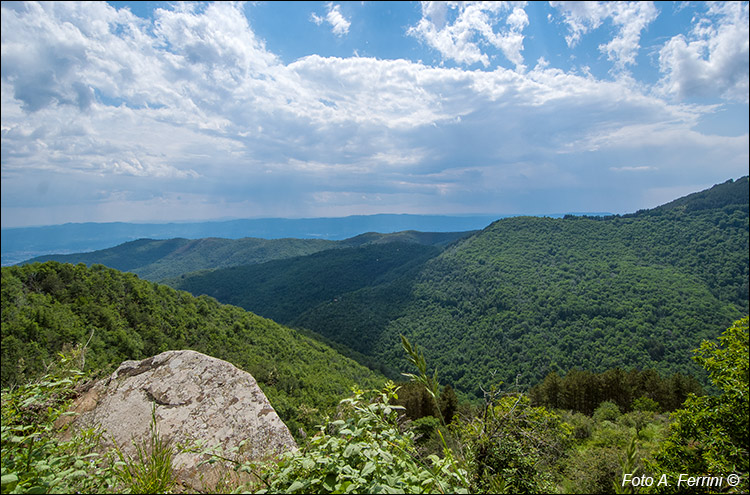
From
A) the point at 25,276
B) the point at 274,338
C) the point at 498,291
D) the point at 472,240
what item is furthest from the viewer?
the point at 472,240

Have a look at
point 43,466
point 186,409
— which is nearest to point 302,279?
point 186,409

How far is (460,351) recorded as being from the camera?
77312mm

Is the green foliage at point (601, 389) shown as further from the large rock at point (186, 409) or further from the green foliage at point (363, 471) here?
the green foliage at point (363, 471)

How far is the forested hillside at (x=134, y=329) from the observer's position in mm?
22453

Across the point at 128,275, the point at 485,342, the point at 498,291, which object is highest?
the point at 128,275

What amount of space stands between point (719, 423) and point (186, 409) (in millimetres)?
11705

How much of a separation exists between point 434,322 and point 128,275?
75.8 meters

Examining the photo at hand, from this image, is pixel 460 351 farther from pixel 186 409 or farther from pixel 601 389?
pixel 186 409

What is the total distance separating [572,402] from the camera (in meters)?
33.3

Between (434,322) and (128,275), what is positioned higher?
(128,275)

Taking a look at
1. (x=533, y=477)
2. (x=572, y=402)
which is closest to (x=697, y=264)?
(x=572, y=402)

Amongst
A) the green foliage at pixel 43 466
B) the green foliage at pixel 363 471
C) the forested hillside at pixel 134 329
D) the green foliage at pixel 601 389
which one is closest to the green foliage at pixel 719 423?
the green foliage at pixel 363 471

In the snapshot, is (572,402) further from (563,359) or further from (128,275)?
(128,275)

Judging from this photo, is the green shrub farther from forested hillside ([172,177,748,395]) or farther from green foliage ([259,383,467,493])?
green foliage ([259,383,467,493])
